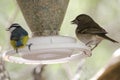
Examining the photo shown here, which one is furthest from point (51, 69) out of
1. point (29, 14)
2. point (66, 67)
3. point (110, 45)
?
point (29, 14)

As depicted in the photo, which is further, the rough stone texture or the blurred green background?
the blurred green background

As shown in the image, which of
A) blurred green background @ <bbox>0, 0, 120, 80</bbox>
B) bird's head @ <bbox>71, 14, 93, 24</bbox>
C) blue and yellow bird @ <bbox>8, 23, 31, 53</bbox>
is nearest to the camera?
blue and yellow bird @ <bbox>8, 23, 31, 53</bbox>

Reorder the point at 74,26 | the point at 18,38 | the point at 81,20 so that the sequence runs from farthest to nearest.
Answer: the point at 74,26, the point at 81,20, the point at 18,38

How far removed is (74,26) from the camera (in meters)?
5.35

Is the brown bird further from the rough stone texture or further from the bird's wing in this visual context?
the rough stone texture

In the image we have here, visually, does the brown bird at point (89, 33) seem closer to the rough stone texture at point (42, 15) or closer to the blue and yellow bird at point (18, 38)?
the rough stone texture at point (42, 15)

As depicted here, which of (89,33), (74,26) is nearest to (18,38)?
(89,33)

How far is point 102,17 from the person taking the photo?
18.2ft

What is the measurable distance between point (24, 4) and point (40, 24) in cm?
17

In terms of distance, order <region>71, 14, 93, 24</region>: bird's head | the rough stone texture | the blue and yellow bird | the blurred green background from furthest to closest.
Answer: the blurred green background, <region>71, 14, 93, 24</region>: bird's head, the rough stone texture, the blue and yellow bird

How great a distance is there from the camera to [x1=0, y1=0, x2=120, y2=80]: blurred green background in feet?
16.8

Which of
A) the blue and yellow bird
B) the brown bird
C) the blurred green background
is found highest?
the blue and yellow bird

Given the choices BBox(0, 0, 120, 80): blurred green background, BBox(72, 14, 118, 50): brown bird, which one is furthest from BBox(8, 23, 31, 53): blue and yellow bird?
BBox(0, 0, 120, 80): blurred green background

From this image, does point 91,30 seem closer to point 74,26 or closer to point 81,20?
point 81,20
